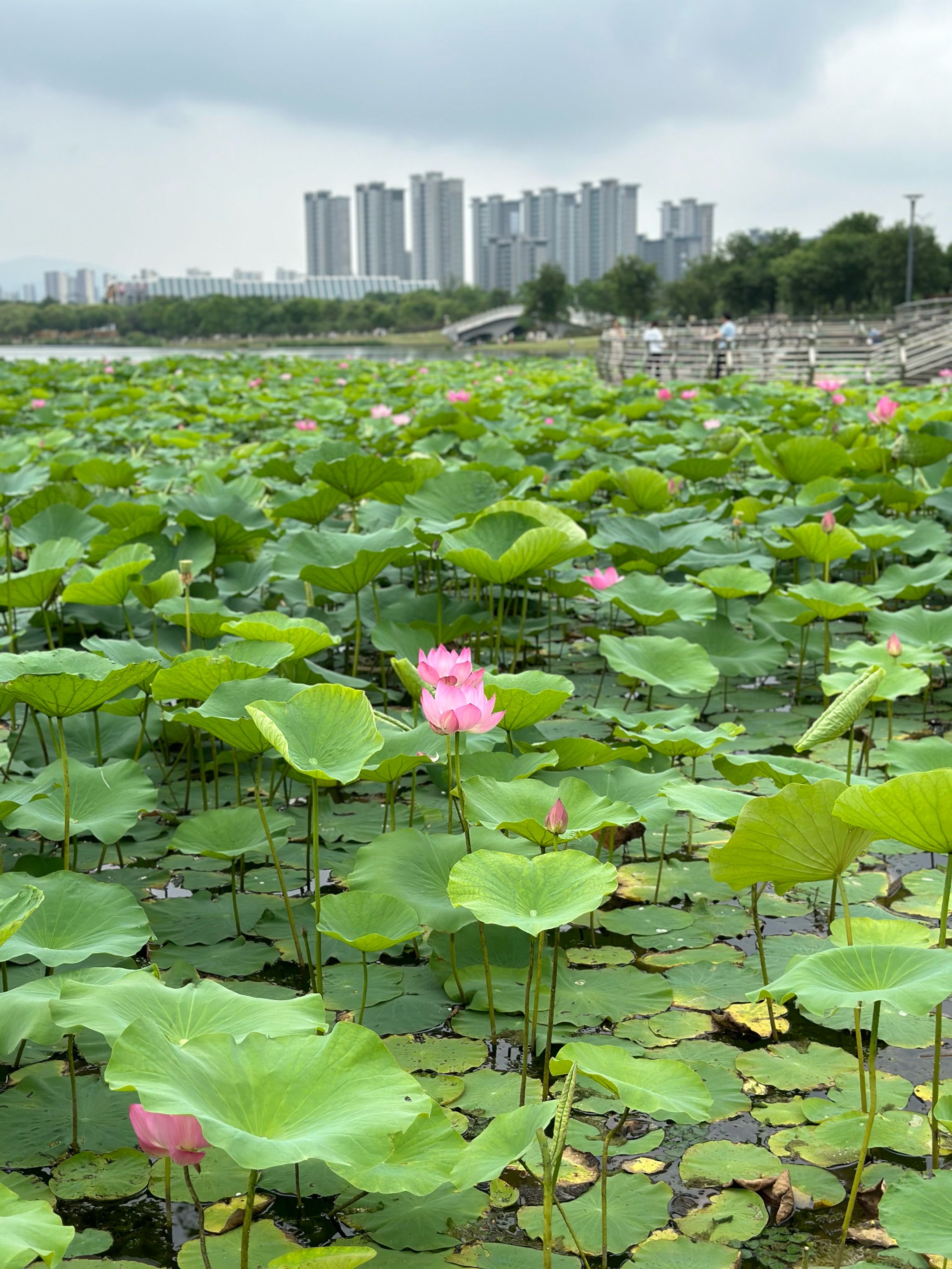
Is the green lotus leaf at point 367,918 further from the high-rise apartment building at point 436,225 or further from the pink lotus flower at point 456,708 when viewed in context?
the high-rise apartment building at point 436,225

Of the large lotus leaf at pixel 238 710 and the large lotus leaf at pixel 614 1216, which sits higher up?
the large lotus leaf at pixel 238 710

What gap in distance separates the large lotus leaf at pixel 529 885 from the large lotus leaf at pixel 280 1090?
0.87ft

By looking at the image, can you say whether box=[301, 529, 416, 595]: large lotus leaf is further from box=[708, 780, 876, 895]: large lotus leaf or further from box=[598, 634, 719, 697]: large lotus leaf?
box=[708, 780, 876, 895]: large lotus leaf

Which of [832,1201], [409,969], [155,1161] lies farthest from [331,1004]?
[832,1201]

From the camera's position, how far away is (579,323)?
5906cm

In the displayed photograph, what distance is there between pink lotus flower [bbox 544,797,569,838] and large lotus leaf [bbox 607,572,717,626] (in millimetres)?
1266

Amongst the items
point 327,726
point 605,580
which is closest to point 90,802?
point 327,726

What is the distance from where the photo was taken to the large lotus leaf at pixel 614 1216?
121 centimetres

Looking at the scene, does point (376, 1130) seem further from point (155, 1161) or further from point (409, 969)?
point (409, 969)

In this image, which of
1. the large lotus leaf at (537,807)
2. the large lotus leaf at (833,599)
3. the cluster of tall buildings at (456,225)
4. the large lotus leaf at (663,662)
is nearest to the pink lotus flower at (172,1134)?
the large lotus leaf at (537,807)

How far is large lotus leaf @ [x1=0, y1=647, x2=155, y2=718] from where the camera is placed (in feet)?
5.42

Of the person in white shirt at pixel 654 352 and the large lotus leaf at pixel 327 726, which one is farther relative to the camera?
the person in white shirt at pixel 654 352

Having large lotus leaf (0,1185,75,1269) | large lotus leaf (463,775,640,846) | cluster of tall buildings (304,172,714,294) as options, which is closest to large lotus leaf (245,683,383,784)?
large lotus leaf (463,775,640,846)

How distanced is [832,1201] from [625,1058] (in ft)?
1.01
